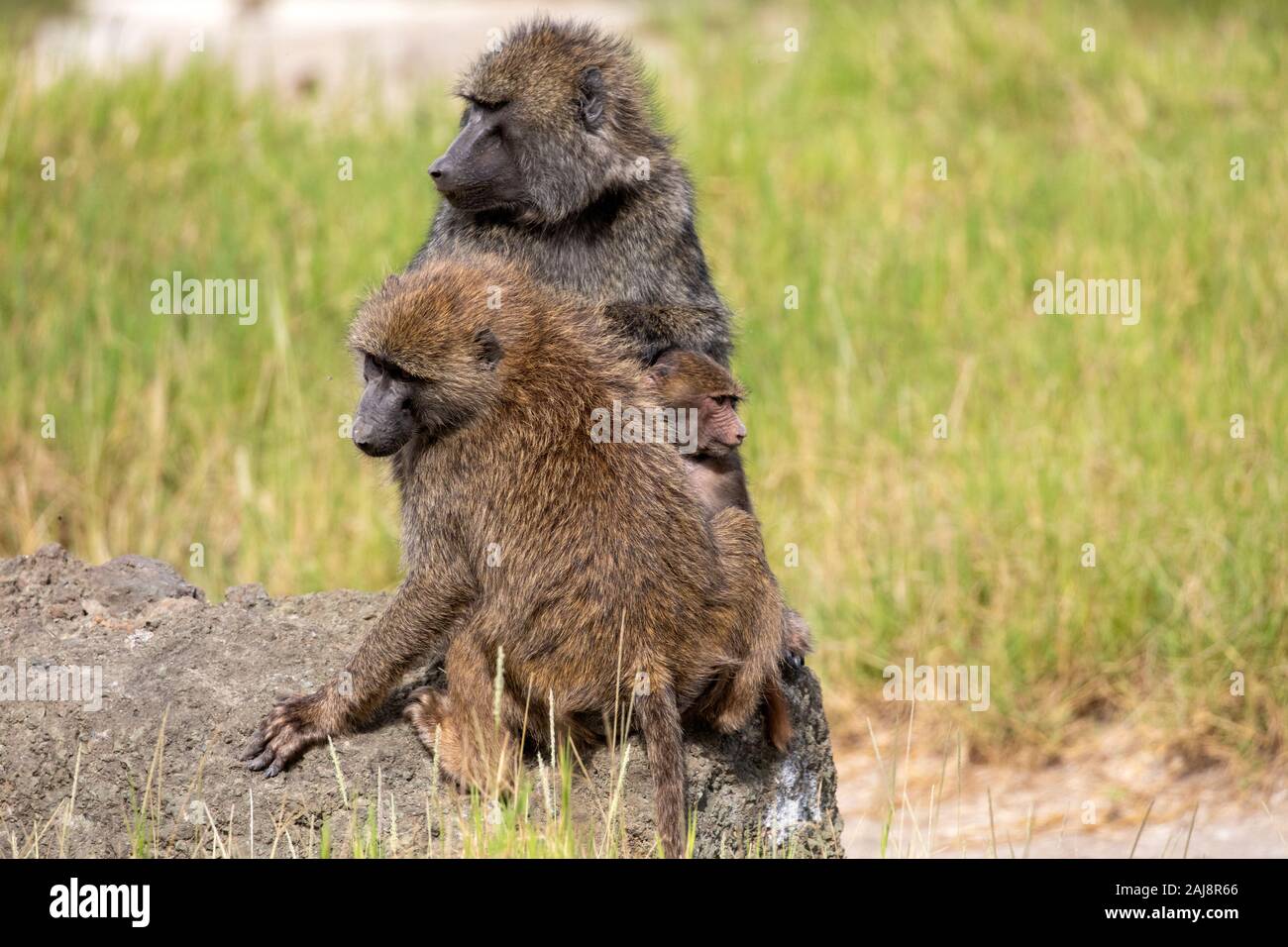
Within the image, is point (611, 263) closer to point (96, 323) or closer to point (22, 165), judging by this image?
point (96, 323)

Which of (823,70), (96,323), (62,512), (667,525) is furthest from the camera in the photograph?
(823,70)

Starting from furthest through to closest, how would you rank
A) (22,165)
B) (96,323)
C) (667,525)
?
(22,165) < (96,323) < (667,525)

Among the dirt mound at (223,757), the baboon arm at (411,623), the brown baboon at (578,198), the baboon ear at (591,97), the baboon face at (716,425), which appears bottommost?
the dirt mound at (223,757)

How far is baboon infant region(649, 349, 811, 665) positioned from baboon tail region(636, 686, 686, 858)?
675 millimetres

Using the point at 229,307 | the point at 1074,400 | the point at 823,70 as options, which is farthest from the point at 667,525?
the point at 823,70

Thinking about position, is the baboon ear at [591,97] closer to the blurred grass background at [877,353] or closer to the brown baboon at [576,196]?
the brown baboon at [576,196]

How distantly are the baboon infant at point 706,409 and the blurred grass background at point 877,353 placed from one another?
2.42 m

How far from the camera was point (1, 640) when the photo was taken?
4.52 meters

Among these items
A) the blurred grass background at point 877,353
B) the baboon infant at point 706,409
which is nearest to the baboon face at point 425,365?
the baboon infant at point 706,409

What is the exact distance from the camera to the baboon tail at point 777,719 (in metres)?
4.34

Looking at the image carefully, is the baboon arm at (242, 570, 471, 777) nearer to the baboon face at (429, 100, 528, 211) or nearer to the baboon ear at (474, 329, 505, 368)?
the baboon ear at (474, 329, 505, 368)

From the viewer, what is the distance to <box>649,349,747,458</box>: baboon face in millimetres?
4500

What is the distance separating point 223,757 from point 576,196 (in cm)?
181

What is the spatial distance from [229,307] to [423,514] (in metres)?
4.89
